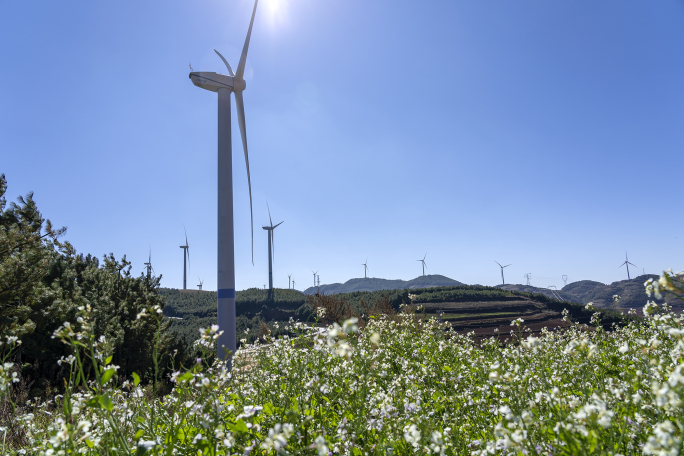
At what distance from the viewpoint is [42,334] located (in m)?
12.6

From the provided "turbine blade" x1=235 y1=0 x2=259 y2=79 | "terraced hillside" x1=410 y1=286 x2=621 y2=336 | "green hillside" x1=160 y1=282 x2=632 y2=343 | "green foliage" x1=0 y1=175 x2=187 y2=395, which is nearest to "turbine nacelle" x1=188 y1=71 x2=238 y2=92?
"turbine blade" x1=235 y1=0 x2=259 y2=79

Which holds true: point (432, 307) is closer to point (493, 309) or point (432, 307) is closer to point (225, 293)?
point (493, 309)

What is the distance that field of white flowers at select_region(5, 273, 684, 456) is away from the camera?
6.56 ft

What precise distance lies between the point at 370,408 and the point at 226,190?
11.9 metres

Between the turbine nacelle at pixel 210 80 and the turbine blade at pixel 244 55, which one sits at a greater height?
the turbine blade at pixel 244 55

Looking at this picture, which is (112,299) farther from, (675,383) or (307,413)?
(675,383)

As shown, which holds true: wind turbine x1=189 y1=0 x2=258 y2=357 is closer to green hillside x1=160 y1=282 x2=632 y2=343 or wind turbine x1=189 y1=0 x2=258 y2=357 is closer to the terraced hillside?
the terraced hillside

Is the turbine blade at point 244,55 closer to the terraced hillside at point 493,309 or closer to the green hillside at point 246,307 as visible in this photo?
the terraced hillside at point 493,309

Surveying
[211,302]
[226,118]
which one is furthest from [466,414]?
[211,302]

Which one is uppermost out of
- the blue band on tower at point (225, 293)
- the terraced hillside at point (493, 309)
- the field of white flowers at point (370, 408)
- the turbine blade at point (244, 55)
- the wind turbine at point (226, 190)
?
the turbine blade at point (244, 55)

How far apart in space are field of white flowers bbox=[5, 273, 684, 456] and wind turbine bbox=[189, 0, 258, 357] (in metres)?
6.99

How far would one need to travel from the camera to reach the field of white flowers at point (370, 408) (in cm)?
200

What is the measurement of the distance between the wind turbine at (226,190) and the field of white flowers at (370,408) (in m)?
6.99

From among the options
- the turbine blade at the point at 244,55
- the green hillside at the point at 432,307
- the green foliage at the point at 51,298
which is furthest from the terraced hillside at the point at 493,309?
the turbine blade at the point at 244,55
